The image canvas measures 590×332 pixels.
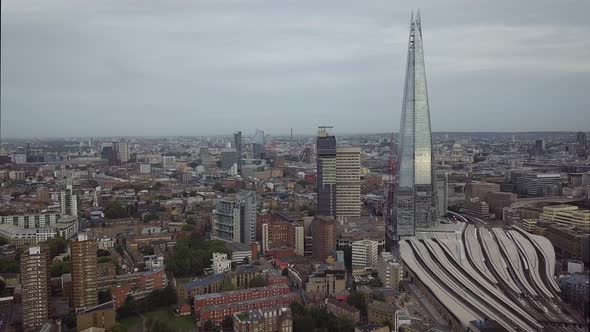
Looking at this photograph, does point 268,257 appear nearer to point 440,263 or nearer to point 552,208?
point 440,263

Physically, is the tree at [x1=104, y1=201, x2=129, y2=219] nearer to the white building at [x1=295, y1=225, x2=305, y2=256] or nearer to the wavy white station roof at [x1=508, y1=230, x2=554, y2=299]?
the white building at [x1=295, y1=225, x2=305, y2=256]

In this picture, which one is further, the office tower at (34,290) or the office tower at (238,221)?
the office tower at (238,221)

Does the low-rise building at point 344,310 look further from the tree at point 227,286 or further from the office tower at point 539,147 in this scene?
the office tower at point 539,147

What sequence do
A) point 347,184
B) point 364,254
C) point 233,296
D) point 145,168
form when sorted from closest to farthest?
point 233,296 → point 364,254 → point 347,184 → point 145,168

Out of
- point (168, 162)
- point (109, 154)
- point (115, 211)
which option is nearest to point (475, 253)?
point (115, 211)

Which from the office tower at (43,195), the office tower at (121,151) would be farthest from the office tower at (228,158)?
the office tower at (43,195)

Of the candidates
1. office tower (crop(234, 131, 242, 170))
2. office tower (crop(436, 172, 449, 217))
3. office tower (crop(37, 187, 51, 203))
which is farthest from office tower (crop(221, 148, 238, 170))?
office tower (crop(436, 172, 449, 217))

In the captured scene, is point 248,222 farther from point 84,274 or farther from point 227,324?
point 227,324
